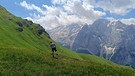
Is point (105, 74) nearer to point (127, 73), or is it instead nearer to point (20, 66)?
point (127, 73)

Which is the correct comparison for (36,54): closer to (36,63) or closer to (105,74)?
(36,63)

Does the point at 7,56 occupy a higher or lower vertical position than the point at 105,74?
higher

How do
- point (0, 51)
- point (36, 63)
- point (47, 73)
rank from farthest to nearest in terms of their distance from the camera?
point (0, 51) → point (36, 63) → point (47, 73)

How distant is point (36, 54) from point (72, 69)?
1153cm

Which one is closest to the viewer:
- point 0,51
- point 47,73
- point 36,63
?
point 47,73

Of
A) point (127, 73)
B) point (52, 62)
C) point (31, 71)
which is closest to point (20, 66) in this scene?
point (31, 71)

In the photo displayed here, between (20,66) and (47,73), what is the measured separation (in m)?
6.01

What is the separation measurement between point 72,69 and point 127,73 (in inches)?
474

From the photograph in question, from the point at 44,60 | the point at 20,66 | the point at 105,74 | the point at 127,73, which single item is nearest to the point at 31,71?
the point at 20,66

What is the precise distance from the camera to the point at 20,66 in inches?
2218

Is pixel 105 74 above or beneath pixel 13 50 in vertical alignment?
beneath

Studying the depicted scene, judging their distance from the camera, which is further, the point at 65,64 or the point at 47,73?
the point at 65,64

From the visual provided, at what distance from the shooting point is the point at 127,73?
5981cm

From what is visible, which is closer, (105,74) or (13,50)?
(105,74)
